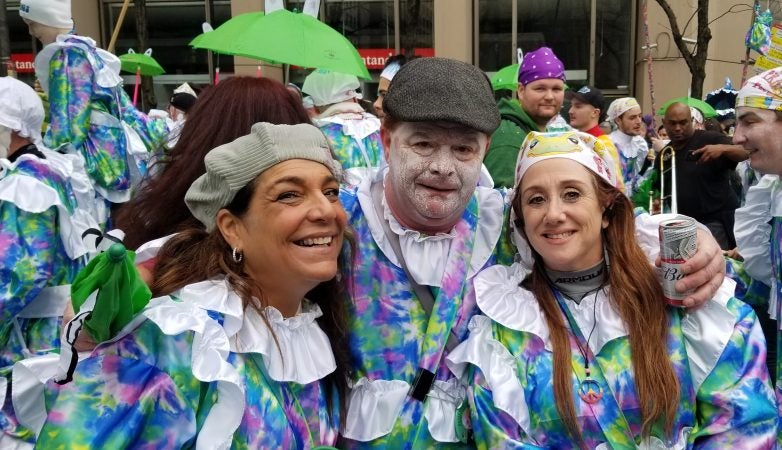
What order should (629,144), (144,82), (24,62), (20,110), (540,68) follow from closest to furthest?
(20,110) < (540,68) < (629,144) < (144,82) < (24,62)

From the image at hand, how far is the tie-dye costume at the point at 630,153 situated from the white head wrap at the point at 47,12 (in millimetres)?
5954

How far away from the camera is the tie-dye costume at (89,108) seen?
479 centimetres

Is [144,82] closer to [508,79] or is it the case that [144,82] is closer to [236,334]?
[508,79]

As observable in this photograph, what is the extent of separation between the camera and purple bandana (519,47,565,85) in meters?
4.81

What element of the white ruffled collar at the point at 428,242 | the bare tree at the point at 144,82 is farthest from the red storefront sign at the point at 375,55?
the white ruffled collar at the point at 428,242

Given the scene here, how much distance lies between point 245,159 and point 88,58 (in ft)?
10.9

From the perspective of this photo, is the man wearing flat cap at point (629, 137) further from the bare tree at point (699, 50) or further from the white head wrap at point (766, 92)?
the white head wrap at point (766, 92)

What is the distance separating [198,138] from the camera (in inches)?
103

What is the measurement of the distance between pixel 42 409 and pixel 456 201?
1.33 meters

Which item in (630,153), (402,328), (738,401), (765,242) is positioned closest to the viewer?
(738,401)

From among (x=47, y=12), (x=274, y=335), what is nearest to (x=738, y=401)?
(x=274, y=335)

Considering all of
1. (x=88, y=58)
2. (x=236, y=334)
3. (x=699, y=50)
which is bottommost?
(x=236, y=334)

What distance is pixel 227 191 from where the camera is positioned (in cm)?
203

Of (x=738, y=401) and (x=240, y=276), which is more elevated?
(x=240, y=276)
